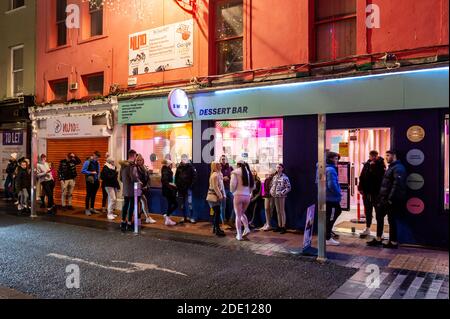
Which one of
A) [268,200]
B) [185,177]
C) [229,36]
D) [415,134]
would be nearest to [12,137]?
[185,177]

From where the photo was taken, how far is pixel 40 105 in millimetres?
16281

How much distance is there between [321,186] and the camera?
696cm

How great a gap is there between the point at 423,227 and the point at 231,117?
5368 millimetres

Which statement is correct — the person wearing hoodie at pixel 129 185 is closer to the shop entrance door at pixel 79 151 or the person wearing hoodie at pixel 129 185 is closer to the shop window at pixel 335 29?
the shop entrance door at pixel 79 151

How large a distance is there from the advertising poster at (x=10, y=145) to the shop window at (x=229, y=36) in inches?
408

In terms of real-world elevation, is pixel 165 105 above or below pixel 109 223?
above

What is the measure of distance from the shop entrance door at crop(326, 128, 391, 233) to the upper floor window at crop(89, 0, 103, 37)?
9390 mm

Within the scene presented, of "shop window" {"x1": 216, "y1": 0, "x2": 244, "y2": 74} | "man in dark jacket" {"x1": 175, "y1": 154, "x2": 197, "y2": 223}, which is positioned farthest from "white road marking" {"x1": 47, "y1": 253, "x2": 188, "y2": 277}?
"shop window" {"x1": 216, "y1": 0, "x2": 244, "y2": 74}

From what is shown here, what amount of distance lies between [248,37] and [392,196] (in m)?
5.70

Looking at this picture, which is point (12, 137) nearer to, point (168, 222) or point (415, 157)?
point (168, 222)
